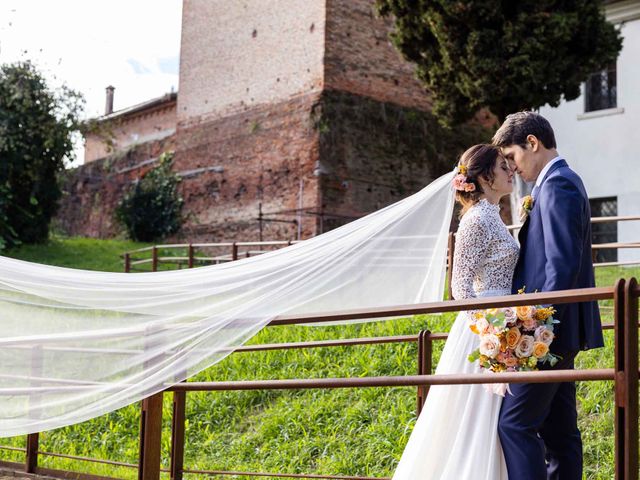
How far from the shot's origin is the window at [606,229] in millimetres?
15484

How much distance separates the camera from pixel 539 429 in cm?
337

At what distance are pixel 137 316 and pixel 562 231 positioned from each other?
2147 mm

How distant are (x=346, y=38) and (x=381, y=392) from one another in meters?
12.2

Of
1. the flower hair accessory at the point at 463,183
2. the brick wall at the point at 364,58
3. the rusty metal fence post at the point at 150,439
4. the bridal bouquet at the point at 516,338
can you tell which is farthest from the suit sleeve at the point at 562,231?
the brick wall at the point at 364,58

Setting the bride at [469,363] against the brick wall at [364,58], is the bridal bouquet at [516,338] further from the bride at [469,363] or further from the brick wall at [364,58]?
the brick wall at [364,58]

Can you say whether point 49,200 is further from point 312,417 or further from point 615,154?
point 312,417

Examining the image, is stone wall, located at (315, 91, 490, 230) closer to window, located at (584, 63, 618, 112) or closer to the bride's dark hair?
window, located at (584, 63, 618, 112)

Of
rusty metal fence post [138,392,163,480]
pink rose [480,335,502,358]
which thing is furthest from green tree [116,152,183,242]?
pink rose [480,335,502,358]

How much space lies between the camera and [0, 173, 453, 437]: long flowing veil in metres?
4.03

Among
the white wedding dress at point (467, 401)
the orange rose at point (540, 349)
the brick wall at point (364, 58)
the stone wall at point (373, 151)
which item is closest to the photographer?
the orange rose at point (540, 349)

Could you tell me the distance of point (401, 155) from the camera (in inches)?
727

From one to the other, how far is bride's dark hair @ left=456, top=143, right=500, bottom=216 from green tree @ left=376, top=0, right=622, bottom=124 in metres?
10.0

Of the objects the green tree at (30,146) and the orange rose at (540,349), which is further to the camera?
the green tree at (30,146)

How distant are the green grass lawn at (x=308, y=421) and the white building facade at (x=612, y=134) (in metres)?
7.80
